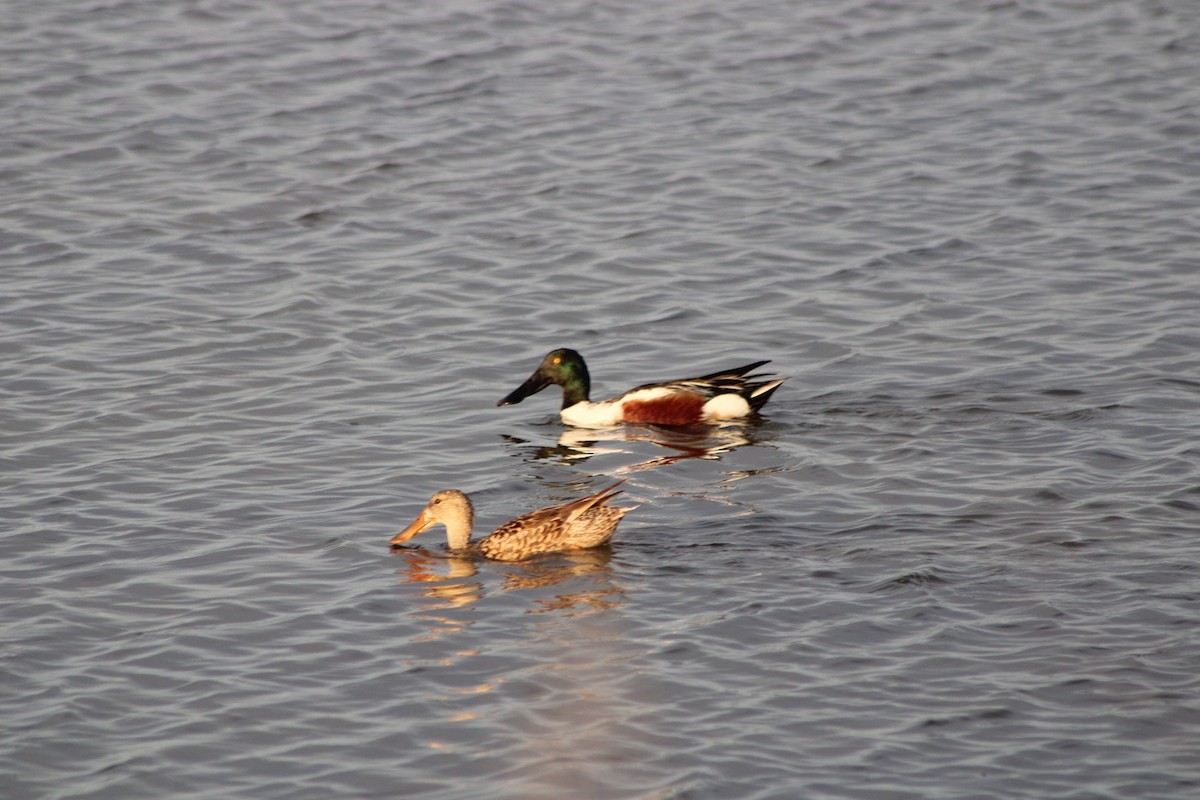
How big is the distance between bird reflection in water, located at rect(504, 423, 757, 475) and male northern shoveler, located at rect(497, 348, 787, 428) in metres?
0.07

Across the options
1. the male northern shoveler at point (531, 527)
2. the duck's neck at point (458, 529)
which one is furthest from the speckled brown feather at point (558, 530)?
the duck's neck at point (458, 529)

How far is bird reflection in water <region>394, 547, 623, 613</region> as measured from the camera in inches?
327

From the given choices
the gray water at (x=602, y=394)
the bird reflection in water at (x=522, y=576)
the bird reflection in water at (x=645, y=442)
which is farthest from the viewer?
the bird reflection in water at (x=645, y=442)

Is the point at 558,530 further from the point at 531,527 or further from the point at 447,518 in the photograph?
the point at 447,518

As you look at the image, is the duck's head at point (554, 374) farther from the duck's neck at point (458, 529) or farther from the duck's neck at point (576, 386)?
the duck's neck at point (458, 529)

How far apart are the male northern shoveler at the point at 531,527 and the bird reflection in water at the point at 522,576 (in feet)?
0.19

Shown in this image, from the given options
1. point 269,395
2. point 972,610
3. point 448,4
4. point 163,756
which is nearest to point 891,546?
point 972,610

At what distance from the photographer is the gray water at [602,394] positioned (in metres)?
6.94

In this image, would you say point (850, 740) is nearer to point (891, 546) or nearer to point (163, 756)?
point (891, 546)

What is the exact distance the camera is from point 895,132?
17516 millimetres

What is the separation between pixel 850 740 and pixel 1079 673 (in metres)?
1.22

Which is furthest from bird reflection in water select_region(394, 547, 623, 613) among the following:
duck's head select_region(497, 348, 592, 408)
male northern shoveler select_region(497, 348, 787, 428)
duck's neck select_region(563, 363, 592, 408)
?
duck's neck select_region(563, 363, 592, 408)

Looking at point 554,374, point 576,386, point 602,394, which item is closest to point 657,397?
point 576,386

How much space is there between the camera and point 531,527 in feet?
29.4
